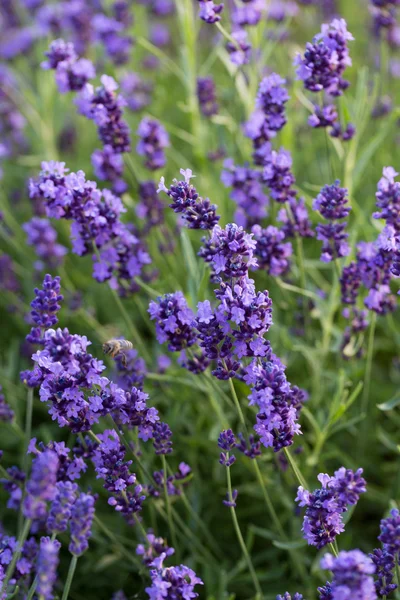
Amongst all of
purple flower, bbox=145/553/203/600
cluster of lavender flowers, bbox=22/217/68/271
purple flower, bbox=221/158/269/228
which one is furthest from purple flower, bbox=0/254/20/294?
purple flower, bbox=145/553/203/600

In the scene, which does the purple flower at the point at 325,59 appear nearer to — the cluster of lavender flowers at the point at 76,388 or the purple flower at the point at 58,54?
the purple flower at the point at 58,54

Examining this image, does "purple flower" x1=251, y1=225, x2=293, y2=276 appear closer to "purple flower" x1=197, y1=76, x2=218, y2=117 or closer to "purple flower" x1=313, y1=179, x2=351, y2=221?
"purple flower" x1=313, y1=179, x2=351, y2=221

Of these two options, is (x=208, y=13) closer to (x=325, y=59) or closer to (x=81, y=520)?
(x=325, y=59)

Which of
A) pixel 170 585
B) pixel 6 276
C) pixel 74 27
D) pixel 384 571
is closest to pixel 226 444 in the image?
pixel 170 585

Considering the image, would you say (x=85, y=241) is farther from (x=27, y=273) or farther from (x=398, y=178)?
(x=398, y=178)

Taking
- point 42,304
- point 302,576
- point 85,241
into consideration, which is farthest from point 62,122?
point 302,576

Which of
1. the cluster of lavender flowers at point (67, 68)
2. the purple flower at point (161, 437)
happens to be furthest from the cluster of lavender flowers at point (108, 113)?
the purple flower at point (161, 437)
